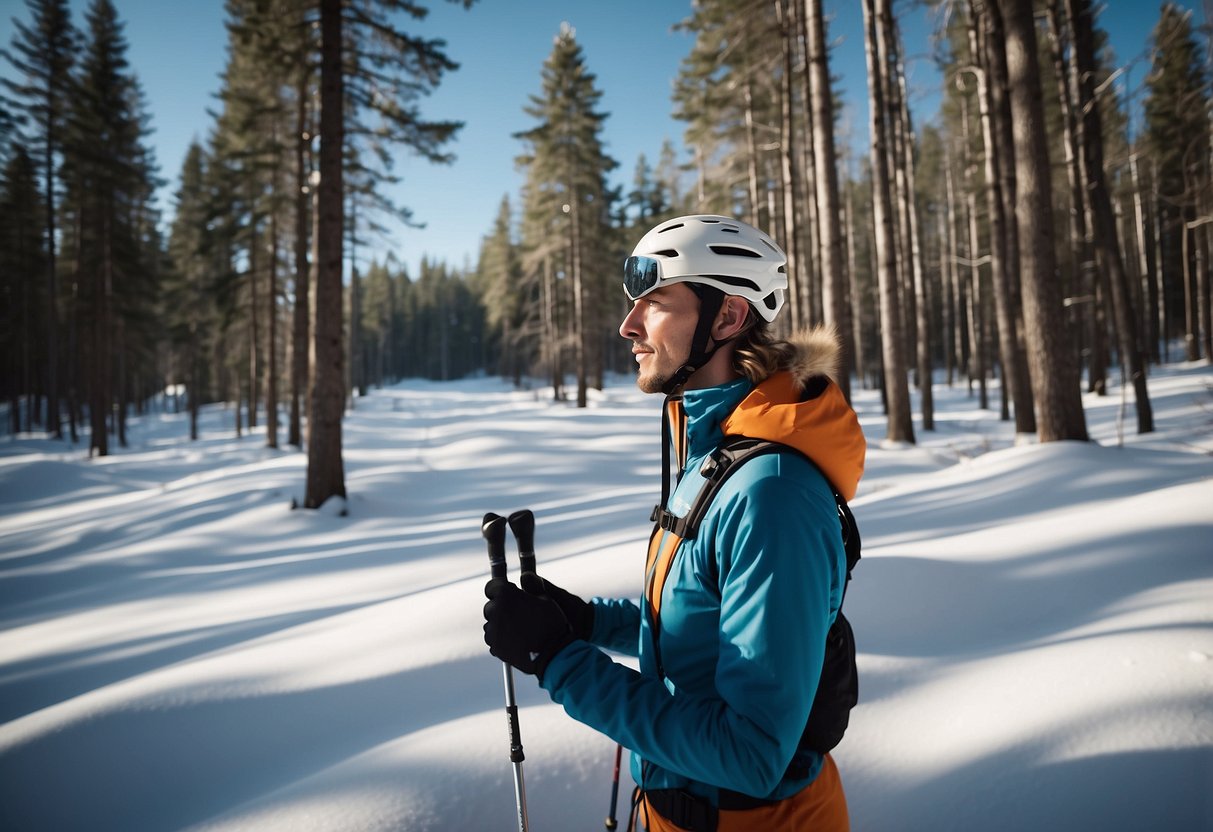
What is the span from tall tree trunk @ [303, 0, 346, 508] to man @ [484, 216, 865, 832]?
967 cm

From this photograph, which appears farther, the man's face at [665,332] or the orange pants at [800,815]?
the man's face at [665,332]

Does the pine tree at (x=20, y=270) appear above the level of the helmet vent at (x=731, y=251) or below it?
above

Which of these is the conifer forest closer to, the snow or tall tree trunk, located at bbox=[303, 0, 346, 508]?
tall tree trunk, located at bbox=[303, 0, 346, 508]

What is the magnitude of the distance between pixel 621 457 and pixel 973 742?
Answer: 11.5 metres

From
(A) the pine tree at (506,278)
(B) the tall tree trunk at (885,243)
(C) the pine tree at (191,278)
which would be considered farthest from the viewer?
(A) the pine tree at (506,278)

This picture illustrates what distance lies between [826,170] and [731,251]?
12361 mm

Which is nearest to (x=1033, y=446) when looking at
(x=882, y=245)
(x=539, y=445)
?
(x=882, y=245)

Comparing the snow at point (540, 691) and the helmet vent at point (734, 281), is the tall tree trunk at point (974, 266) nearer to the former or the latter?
the snow at point (540, 691)

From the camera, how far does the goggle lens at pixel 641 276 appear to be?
196 centimetres

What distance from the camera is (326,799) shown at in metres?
2.56

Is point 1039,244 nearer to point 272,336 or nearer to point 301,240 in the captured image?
point 301,240

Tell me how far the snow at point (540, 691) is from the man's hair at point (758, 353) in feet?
7.17

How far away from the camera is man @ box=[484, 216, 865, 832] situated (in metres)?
1.21

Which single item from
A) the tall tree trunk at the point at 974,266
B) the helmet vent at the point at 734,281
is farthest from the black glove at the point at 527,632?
the tall tree trunk at the point at 974,266
